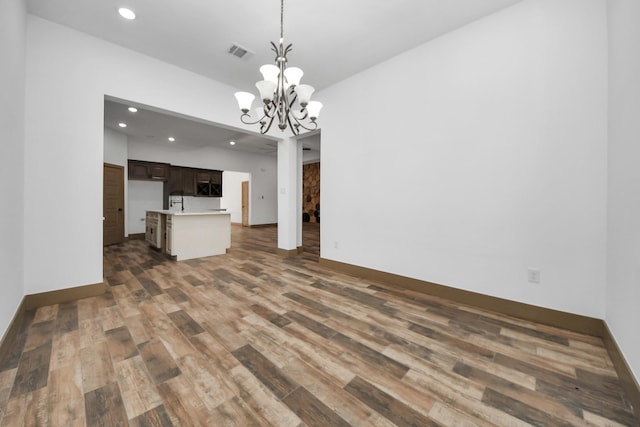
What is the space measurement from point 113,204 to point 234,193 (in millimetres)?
5759

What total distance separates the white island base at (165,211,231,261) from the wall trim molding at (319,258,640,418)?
341cm

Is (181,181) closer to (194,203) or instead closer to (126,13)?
(194,203)

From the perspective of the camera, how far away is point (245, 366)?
160 cm

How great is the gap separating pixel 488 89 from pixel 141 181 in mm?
8812

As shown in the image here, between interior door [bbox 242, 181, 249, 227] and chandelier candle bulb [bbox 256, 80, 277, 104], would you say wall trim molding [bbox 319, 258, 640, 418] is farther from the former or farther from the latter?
interior door [bbox 242, 181, 249, 227]

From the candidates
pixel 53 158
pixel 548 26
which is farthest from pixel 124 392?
pixel 548 26

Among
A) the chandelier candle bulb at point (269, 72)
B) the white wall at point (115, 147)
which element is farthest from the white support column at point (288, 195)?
the white wall at point (115, 147)

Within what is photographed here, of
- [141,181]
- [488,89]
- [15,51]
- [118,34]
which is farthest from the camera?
[141,181]

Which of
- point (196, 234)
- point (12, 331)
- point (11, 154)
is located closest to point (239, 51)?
point (11, 154)

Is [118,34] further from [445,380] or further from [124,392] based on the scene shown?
[445,380]

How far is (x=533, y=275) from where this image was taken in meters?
2.27

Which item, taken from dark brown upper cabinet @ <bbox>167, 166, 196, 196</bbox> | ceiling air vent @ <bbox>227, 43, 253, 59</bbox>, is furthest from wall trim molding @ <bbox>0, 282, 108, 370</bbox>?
dark brown upper cabinet @ <bbox>167, 166, 196, 196</bbox>

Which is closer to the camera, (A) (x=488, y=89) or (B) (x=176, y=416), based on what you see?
(B) (x=176, y=416)

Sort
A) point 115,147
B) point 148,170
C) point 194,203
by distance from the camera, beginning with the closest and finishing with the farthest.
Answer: point 115,147
point 148,170
point 194,203
